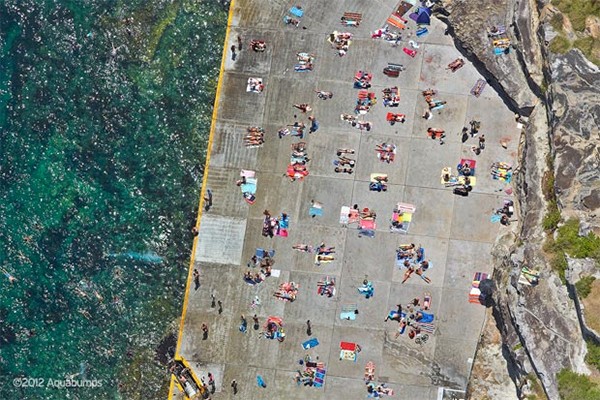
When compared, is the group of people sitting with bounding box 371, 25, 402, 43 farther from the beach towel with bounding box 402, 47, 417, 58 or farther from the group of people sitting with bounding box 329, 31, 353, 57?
the group of people sitting with bounding box 329, 31, 353, 57

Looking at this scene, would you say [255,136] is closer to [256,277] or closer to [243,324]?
[256,277]

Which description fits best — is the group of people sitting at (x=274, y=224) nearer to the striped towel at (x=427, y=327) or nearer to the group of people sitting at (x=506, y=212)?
the striped towel at (x=427, y=327)

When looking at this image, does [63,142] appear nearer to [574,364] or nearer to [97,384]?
[97,384]

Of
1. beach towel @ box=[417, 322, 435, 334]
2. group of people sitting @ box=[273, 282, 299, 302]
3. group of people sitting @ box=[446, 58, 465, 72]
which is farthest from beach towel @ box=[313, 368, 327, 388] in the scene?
group of people sitting @ box=[446, 58, 465, 72]

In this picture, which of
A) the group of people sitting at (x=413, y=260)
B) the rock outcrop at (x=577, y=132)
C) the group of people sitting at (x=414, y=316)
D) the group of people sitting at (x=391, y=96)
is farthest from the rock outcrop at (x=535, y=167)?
the group of people sitting at (x=391, y=96)

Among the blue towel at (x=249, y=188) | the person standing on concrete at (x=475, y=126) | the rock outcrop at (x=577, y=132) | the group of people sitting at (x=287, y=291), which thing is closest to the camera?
the rock outcrop at (x=577, y=132)
